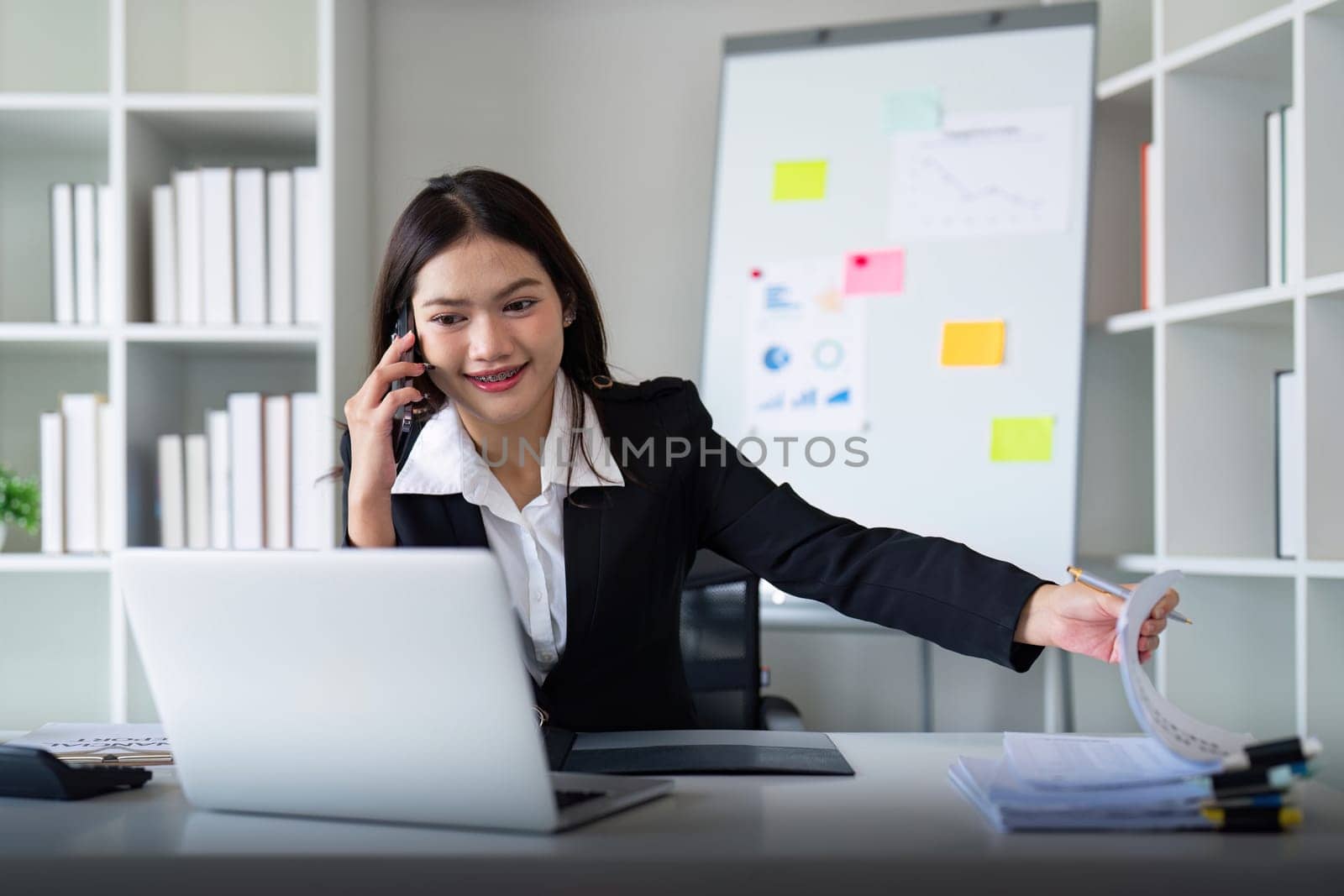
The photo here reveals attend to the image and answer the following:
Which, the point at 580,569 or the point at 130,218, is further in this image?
the point at 130,218

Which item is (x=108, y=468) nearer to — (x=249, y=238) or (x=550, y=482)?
(x=249, y=238)

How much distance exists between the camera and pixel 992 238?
2354 millimetres

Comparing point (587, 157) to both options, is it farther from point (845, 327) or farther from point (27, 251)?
point (27, 251)

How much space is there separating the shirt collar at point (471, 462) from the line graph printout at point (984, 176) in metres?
1.07

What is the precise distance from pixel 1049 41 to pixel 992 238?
0.40 m

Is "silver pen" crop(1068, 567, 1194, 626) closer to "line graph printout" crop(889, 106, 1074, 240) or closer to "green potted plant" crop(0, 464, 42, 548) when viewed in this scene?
"line graph printout" crop(889, 106, 1074, 240)


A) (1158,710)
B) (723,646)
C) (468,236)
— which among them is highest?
(468,236)

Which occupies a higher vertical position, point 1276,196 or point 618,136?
point 618,136

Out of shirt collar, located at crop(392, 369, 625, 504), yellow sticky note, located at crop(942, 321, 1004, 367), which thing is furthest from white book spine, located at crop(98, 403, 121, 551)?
yellow sticky note, located at crop(942, 321, 1004, 367)

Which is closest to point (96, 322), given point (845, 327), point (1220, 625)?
point (845, 327)

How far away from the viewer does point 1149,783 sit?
82cm

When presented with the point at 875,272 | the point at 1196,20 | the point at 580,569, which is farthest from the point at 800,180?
the point at 580,569

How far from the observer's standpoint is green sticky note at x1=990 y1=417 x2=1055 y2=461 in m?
2.29

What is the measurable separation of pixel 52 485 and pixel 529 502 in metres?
1.27
